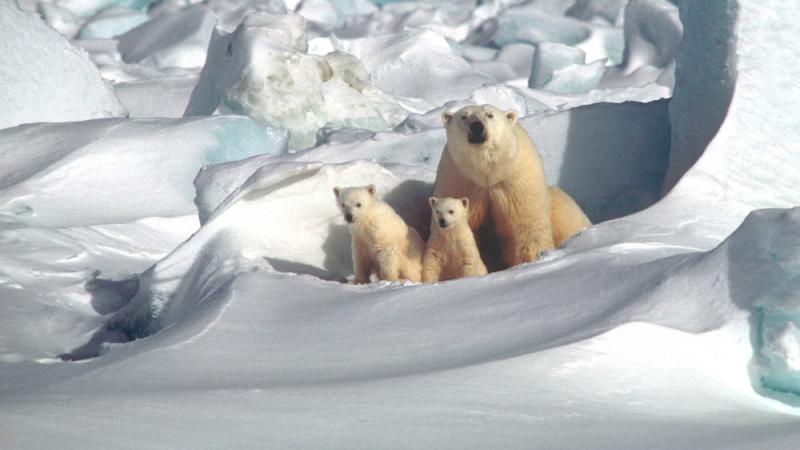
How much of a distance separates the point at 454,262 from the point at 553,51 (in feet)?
18.1

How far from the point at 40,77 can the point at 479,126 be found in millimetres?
3806

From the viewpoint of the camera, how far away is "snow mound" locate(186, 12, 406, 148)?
7.37 meters

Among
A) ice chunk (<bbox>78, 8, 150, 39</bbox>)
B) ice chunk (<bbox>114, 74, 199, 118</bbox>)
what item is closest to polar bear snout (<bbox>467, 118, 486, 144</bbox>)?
ice chunk (<bbox>114, 74, 199, 118</bbox>)

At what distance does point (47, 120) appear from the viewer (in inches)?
297

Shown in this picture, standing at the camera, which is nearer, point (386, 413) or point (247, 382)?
point (386, 413)

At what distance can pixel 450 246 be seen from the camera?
482 cm

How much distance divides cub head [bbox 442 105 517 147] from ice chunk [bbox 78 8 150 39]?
8017 mm

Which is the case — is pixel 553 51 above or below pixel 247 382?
below

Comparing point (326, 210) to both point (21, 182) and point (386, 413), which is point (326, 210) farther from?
point (386, 413)

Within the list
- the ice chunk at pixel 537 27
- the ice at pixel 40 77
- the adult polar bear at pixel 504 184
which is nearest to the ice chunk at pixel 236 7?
the ice chunk at pixel 537 27

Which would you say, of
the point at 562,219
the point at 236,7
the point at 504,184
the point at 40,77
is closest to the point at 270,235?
the point at 504,184

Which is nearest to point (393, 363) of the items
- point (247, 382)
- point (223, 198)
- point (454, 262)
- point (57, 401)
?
point (247, 382)

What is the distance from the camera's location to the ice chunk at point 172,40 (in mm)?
10719

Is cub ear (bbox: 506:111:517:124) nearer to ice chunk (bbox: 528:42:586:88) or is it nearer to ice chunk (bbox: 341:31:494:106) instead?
ice chunk (bbox: 341:31:494:106)
